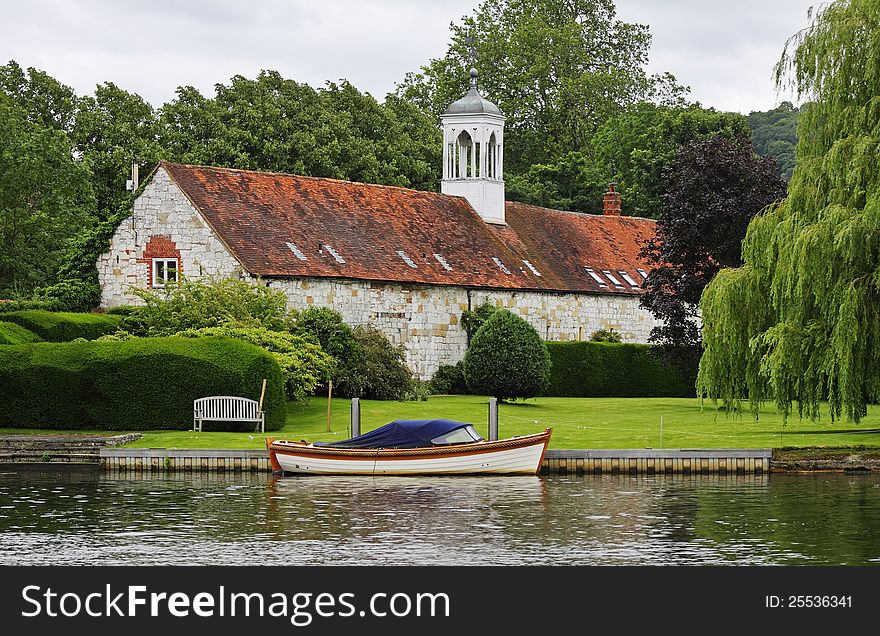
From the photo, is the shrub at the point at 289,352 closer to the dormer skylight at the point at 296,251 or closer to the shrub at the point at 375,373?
the shrub at the point at 375,373

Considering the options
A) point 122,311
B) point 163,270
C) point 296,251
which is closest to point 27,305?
point 122,311

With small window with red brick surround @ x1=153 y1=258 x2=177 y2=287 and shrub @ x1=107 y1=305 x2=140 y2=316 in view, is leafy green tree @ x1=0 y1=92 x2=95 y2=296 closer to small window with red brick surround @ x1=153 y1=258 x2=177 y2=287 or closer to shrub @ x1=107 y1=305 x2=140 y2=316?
small window with red brick surround @ x1=153 y1=258 x2=177 y2=287

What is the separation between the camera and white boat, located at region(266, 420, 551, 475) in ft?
103

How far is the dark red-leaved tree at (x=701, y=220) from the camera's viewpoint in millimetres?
47125

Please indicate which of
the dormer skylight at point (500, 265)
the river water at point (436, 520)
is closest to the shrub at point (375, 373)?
the dormer skylight at point (500, 265)

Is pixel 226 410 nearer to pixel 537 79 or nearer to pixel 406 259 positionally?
pixel 406 259

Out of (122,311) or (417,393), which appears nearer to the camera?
(122,311)

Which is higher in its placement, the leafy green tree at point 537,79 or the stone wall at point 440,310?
the leafy green tree at point 537,79

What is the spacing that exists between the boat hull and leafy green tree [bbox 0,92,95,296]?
111 ft

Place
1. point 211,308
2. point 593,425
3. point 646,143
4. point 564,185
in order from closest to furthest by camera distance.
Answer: point 593,425 < point 211,308 < point 646,143 < point 564,185

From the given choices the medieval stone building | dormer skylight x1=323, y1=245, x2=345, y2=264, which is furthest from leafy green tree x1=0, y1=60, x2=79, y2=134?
dormer skylight x1=323, y1=245, x2=345, y2=264

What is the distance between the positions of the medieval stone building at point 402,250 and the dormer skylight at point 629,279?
0.21 ft

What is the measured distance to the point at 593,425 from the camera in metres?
39.4

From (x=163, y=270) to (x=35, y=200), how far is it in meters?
19.7
